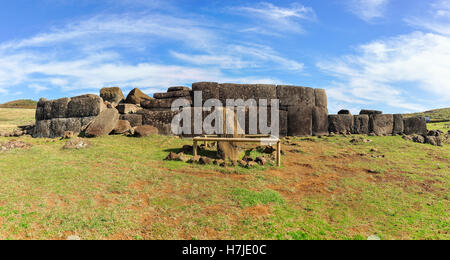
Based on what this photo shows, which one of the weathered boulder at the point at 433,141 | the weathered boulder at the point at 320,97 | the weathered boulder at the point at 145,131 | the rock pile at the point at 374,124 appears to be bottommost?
the weathered boulder at the point at 433,141

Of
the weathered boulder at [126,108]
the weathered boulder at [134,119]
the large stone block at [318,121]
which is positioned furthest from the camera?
the large stone block at [318,121]

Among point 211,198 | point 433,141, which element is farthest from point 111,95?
point 433,141

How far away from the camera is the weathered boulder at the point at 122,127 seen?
12715mm

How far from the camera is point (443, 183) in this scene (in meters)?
7.58

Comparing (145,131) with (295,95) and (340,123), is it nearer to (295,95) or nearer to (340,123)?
(295,95)

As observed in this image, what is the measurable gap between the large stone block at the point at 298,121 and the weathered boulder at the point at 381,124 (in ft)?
13.0

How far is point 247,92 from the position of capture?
1401 cm

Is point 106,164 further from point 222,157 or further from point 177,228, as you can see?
point 177,228

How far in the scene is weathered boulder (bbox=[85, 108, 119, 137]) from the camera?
1209cm

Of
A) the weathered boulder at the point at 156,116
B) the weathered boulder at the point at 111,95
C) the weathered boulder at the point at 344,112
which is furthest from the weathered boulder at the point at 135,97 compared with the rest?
the weathered boulder at the point at 344,112

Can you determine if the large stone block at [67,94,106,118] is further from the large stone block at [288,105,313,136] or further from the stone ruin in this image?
the large stone block at [288,105,313,136]

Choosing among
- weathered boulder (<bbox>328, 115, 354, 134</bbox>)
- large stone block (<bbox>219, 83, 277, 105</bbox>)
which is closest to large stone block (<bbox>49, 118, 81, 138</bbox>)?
Answer: large stone block (<bbox>219, 83, 277, 105</bbox>)

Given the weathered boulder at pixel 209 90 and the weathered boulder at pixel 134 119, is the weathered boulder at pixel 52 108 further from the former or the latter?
the weathered boulder at pixel 209 90
